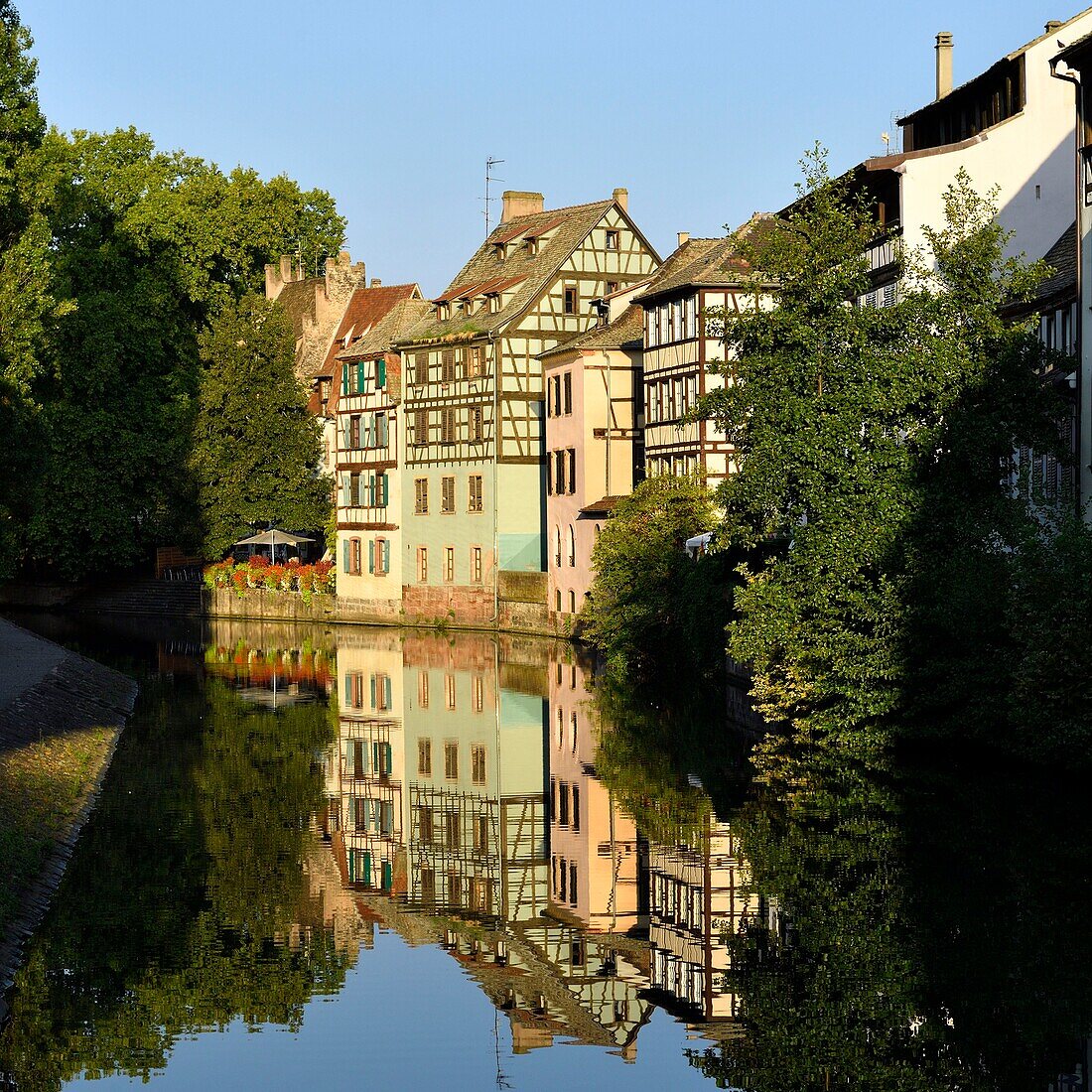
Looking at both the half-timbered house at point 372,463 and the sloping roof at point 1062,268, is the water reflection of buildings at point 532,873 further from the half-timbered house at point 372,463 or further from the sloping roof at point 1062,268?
the half-timbered house at point 372,463

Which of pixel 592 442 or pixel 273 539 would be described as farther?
pixel 273 539

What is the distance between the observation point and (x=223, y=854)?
857 inches

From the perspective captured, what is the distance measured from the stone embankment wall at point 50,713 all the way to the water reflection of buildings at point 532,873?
10.7 feet

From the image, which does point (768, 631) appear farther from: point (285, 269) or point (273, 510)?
point (285, 269)

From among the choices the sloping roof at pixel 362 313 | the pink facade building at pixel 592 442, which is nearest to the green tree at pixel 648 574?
the pink facade building at pixel 592 442

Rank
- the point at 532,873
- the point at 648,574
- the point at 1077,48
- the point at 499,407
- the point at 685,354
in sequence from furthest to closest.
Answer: the point at 499,407, the point at 685,354, the point at 648,574, the point at 1077,48, the point at 532,873

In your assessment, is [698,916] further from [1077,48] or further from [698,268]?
[698,268]

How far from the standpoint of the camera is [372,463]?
7006cm

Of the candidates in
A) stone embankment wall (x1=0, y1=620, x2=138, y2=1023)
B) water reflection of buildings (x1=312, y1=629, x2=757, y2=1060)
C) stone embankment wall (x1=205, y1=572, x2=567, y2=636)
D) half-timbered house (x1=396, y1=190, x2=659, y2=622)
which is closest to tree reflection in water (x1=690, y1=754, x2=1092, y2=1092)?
water reflection of buildings (x1=312, y1=629, x2=757, y2=1060)

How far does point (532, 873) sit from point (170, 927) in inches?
200

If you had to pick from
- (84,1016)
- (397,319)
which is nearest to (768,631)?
(84,1016)

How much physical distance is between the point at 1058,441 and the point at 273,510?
47.0 metres

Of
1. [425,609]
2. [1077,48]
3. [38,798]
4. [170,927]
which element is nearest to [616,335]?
[425,609]

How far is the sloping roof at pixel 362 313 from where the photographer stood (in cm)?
7744
